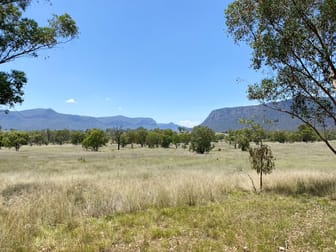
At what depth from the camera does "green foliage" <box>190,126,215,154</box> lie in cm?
4283

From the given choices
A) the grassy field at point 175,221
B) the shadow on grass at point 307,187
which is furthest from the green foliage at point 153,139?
the grassy field at point 175,221

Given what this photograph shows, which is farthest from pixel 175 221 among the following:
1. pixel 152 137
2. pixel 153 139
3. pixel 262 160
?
pixel 153 139

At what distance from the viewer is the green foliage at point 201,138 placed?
1686 inches

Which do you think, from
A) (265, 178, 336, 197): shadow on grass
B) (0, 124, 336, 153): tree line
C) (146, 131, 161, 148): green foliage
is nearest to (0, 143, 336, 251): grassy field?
(265, 178, 336, 197): shadow on grass

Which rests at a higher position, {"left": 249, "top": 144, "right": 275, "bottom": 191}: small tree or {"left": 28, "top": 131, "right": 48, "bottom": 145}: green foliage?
{"left": 249, "top": 144, "right": 275, "bottom": 191}: small tree

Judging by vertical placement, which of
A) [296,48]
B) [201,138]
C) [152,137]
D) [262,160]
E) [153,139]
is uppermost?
[296,48]

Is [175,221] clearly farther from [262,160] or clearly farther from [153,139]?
[153,139]

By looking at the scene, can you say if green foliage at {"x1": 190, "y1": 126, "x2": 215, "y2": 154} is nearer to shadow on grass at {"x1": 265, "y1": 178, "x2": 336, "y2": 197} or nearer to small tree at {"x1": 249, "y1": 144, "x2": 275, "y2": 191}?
shadow on grass at {"x1": 265, "y1": 178, "x2": 336, "y2": 197}

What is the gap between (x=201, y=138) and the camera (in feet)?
145

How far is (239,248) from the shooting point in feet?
14.1

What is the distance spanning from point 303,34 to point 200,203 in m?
7.01

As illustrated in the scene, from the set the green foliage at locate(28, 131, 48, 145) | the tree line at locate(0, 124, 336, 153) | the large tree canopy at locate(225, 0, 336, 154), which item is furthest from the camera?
the green foliage at locate(28, 131, 48, 145)

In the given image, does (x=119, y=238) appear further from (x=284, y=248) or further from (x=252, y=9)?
(x=252, y=9)

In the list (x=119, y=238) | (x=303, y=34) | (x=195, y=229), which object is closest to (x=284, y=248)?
(x=195, y=229)
